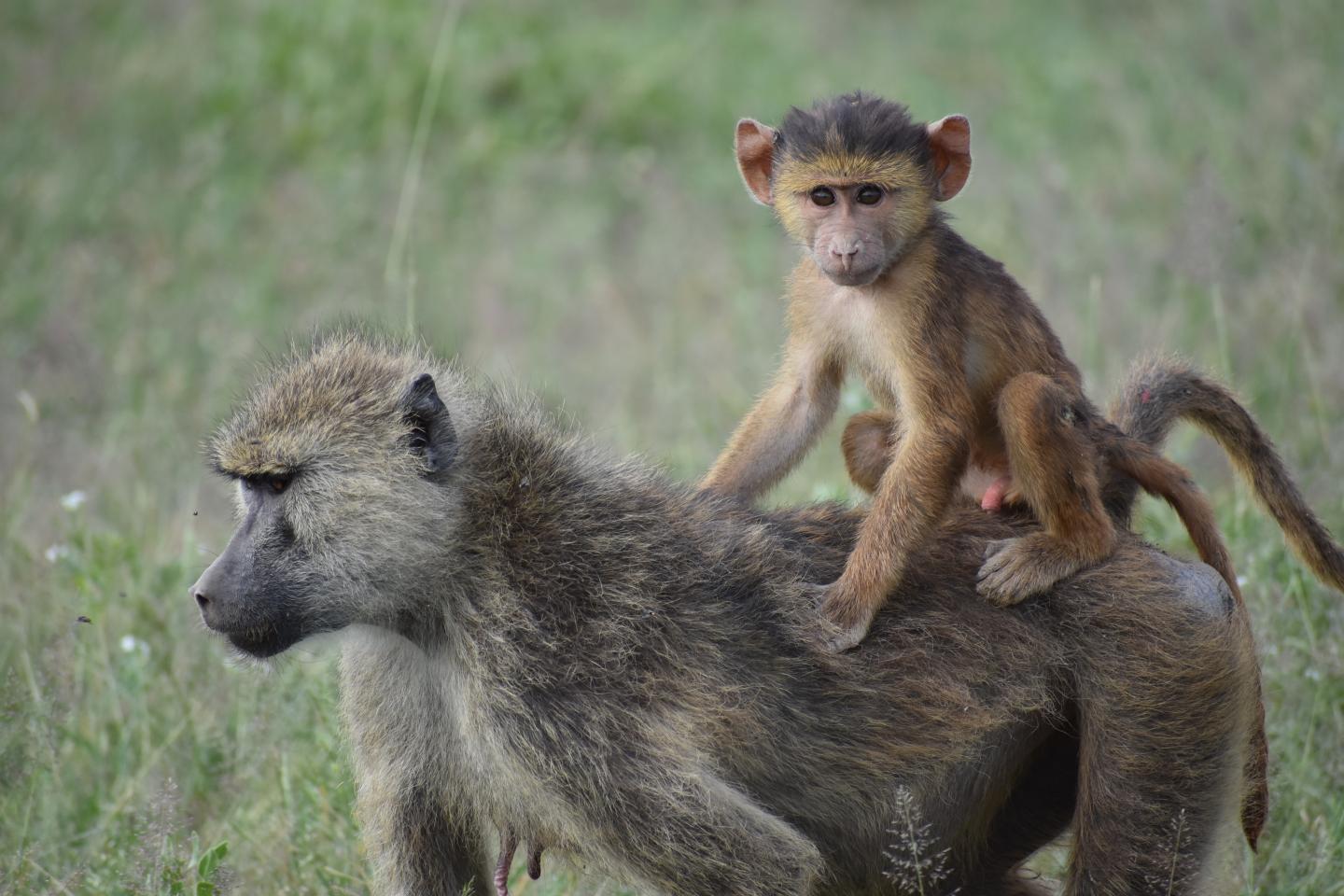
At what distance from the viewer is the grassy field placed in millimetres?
4297

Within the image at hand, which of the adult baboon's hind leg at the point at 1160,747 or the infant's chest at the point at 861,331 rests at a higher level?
the infant's chest at the point at 861,331

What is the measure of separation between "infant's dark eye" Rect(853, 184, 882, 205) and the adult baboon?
77 centimetres

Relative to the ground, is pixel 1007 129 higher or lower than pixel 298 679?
higher

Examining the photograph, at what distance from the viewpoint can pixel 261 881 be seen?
394cm

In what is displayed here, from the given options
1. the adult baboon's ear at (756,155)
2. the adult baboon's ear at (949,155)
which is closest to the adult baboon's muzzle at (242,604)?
the adult baboon's ear at (756,155)

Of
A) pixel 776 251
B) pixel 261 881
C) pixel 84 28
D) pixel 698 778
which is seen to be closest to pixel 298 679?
pixel 261 881

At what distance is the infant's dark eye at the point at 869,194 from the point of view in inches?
147

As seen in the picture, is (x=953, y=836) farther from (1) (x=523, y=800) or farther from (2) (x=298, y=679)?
(2) (x=298, y=679)

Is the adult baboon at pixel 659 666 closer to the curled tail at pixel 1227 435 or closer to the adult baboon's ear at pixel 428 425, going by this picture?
the adult baboon's ear at pixel 428 425

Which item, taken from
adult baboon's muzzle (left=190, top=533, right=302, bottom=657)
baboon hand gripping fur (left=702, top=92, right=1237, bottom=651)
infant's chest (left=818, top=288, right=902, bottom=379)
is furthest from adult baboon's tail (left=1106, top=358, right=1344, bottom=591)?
adult baboon's muzzle (left=190, top=533, right=302, bottom=657)

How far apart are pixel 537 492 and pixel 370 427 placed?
1.25 ft

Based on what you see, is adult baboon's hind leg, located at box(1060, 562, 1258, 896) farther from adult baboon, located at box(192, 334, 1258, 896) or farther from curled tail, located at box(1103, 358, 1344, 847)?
curled tail, located at box(1103, 358, 1344, 847)

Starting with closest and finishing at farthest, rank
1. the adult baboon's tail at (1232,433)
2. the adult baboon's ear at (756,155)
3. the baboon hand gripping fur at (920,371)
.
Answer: the baboon hand gripping fur at (920,371)
the adult baboon's tail at (1232,433)
the adult baboon's ear at (756,155)

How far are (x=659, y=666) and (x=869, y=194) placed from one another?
1220 mm
